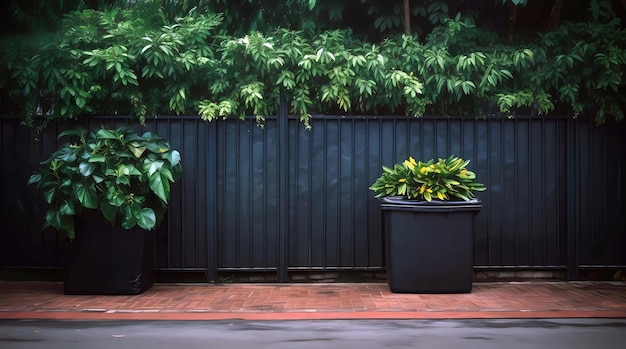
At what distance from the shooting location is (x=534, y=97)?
7.89 m

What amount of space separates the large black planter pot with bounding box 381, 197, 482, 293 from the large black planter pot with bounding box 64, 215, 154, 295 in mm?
2579

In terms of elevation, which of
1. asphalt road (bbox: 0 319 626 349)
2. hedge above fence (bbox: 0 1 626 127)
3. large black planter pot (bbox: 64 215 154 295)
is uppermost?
hedge above fence (bbox: 0 1 626 127)

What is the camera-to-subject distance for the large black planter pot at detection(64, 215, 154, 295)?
7035mm

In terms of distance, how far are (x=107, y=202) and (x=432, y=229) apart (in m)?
3.22

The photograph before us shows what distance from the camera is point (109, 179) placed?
6.91 m

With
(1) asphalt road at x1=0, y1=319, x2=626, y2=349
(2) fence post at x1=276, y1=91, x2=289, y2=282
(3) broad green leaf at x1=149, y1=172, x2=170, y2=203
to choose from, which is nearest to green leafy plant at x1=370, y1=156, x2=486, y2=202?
(2) fence post at x1=276, y1=91, x2=289, y2=282

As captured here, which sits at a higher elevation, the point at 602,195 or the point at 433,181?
the point at 433,181

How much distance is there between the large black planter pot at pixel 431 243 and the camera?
7105mm

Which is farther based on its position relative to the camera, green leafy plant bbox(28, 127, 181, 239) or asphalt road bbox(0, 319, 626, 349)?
green leafy plant bbox(28, 127, 181, 239)

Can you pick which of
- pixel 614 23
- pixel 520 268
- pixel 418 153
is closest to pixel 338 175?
pixel 418 153

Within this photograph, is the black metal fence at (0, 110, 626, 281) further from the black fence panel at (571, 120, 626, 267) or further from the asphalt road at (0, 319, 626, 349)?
the asphalt road at (0, 319, 626, 349)

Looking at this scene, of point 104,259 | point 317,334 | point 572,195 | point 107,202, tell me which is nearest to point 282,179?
point 107,202

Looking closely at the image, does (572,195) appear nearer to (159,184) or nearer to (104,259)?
(159,184)

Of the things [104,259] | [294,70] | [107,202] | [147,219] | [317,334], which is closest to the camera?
[317,334]
